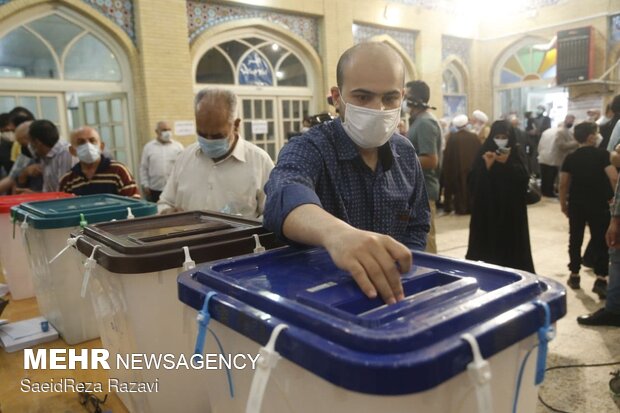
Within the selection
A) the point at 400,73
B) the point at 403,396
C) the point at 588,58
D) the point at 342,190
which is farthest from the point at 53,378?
the point at 588,58

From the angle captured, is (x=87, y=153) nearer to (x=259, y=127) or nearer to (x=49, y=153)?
(x=49, y=153)

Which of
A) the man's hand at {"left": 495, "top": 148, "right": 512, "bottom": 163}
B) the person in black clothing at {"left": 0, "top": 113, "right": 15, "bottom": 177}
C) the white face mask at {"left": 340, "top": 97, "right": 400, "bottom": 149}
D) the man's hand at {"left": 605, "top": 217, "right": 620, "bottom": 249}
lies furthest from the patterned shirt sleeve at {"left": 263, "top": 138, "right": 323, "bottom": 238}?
the person in black clothing at {"left": 0, "top": 113, "right": 15, "bottom": 177}

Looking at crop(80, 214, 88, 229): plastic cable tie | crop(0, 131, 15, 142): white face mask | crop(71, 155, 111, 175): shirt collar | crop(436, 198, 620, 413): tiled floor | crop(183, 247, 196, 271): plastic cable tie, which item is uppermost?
crop(0, 131, 15, 142): white face mask

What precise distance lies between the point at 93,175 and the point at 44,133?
972mm

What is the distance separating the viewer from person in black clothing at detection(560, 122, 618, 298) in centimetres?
379

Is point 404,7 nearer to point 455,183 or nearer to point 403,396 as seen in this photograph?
point 455,183

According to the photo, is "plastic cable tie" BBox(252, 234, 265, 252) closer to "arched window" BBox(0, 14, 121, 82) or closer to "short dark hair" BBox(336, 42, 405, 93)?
"short dark hair" BBox(336, 42, 405, 93)

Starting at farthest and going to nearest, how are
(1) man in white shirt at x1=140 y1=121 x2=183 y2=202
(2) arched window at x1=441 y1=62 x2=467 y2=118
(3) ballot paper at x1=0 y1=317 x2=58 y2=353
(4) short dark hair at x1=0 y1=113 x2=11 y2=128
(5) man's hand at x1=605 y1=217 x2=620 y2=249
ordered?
(2) arched window at x1=441 y1=62 x2=467 y2=118 < (1) man in white shirt at x1=140 y1=121 x2=183 y2=202 < (4) short dark hair at x1=0 y1=113 x2=11 y2=128 < (5) man's hand at x1=605 y1=217 x2=620 y2=249 < (3) ballot paper at x1=0 y1=317 x2=58 y2=353

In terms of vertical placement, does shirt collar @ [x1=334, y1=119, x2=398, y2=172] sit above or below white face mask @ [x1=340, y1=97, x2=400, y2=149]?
below

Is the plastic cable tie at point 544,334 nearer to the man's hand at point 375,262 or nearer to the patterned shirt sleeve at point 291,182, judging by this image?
the man's hand at point 375,262

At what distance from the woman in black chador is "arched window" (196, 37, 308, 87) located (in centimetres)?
552

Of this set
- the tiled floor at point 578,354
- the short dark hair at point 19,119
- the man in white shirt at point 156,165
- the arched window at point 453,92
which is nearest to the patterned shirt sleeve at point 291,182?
the tiled floor at point 578,354

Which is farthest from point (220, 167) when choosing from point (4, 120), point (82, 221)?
point (4, 120)

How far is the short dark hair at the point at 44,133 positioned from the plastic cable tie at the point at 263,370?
3.42 meters
